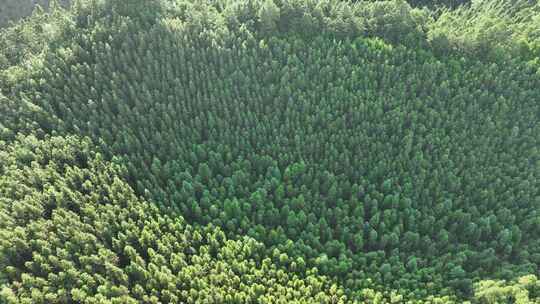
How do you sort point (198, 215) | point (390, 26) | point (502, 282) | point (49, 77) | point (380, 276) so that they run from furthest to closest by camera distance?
point (390, 26) < point (49, 77) < point (198, 215) < point (380, 276) < point (502, 282)

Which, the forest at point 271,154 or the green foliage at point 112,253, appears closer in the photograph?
the green foliage at point 112,253

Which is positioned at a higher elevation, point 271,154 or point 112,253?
point 271,154

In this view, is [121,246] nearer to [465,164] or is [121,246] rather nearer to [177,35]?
[177,35]

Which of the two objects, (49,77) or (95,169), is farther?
(49,77)

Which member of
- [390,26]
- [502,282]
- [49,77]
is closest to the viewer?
[502,282]

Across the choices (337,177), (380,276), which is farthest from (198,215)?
(380,276)

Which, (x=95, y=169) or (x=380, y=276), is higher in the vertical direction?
(x=95, y=169)

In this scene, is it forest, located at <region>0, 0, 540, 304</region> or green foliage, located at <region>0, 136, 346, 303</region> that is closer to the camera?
green foliage, located at <region>0, 136, 346, 303</region>

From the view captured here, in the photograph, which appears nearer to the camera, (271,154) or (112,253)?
(112,253)
